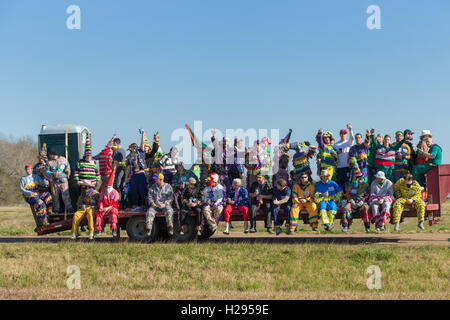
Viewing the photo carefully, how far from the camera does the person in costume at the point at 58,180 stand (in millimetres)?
14281

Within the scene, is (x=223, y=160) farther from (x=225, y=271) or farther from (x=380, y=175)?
(x=380, y=175)

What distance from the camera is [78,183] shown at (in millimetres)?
13883

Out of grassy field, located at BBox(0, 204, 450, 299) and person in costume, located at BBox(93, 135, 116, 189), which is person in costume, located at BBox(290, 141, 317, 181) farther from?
person in costume, located at BBox(93, 135, 116, 189)

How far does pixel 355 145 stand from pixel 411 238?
359 centimetres

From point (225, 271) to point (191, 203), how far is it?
2.78 metres

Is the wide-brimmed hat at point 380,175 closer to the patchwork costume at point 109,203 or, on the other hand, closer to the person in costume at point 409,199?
the person in costume at point 409,199

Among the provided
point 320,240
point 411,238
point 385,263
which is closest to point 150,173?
point 320,240

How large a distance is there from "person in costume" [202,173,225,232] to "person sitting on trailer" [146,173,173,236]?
875 millimetres

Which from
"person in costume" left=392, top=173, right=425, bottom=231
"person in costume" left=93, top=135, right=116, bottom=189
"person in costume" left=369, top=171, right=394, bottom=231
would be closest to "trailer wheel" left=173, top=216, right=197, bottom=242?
"person in costume" left=93, top=135, right=116, bottom=189

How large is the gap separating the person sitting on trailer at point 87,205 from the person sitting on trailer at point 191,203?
226 centimetres

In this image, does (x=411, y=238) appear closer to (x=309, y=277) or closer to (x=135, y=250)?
(x=309, y=277)

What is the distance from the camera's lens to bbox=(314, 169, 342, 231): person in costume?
1262 cm

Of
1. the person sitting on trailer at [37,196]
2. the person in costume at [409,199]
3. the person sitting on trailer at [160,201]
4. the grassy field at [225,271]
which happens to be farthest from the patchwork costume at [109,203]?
the person in costume at [409,199]

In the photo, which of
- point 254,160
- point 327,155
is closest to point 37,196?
point 254,160
